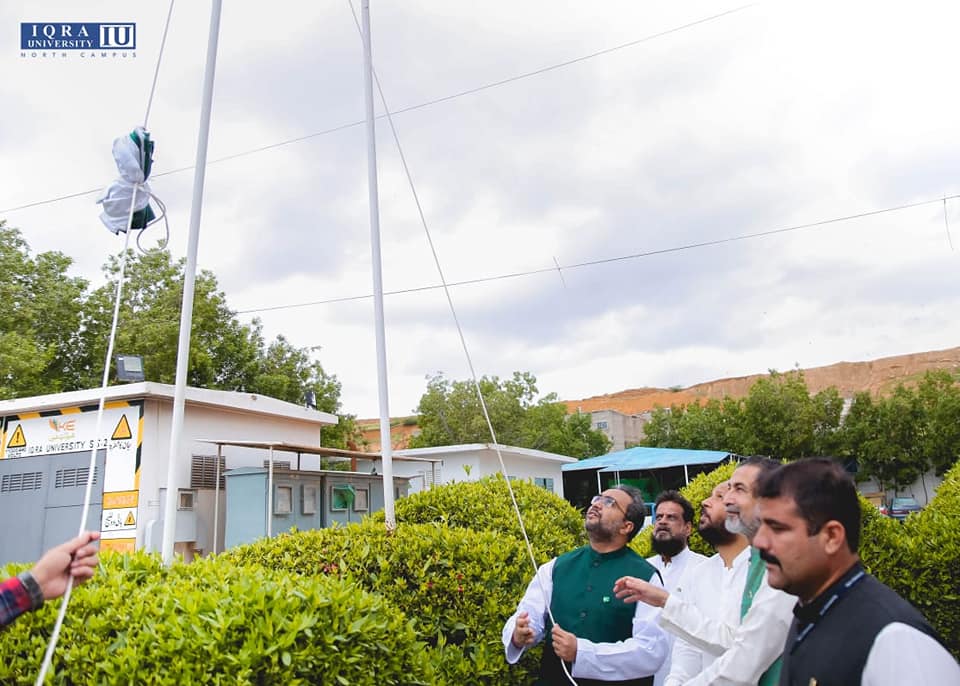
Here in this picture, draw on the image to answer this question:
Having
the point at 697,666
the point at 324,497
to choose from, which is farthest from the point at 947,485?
the point at 324,497

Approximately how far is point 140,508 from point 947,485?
10644 mm

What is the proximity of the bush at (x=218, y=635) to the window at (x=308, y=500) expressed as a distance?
10100 mm

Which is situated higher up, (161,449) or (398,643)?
(161,449)

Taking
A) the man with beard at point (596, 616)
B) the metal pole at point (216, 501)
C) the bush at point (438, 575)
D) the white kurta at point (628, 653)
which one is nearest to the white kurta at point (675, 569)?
the man with beard at point (596, 616)

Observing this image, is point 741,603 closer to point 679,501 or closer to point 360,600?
point 360,600

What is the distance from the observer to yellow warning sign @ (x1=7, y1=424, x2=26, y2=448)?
12.6 m

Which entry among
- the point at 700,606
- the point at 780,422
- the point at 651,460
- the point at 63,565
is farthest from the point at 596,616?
the point at 780,422

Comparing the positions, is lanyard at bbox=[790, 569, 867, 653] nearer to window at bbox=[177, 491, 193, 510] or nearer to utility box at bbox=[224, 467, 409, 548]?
utility box at bbox=[224, 467, 409, 548]

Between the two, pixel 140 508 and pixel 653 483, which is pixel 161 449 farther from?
pixel 653 483

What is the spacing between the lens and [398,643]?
3.24 meters

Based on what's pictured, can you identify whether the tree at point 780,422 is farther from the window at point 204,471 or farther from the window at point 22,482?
the window at point 22,482

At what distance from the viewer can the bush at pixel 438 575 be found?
416 centimetres

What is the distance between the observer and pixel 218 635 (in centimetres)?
267

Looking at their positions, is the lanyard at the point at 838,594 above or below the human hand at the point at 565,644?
above
